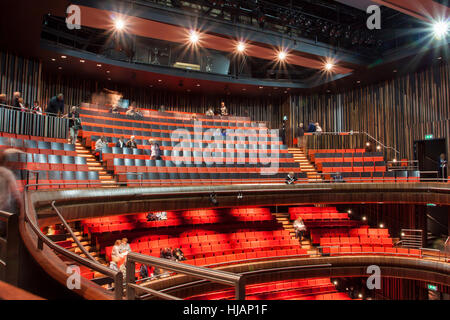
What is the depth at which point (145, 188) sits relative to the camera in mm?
4926

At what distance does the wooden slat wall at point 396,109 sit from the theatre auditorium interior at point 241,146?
1.5 inches

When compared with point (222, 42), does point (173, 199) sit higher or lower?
lower

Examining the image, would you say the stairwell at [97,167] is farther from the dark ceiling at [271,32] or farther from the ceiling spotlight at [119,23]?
the ceiling spotlight at [119,23]

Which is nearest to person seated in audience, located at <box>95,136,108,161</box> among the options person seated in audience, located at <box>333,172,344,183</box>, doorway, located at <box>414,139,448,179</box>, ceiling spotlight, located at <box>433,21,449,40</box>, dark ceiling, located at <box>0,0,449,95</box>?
dark ceiling, located at <box>0,0,449,95</box>

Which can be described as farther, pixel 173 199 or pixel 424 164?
pixel 424 164

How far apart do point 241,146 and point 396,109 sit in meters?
4.66

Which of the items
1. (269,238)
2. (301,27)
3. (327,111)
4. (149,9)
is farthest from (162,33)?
(327,111)

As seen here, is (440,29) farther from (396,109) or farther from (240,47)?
(240,47)

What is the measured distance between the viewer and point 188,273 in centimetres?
79

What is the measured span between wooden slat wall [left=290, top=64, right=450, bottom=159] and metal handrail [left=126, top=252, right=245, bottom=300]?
8.44 metres

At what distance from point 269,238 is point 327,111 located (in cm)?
590
